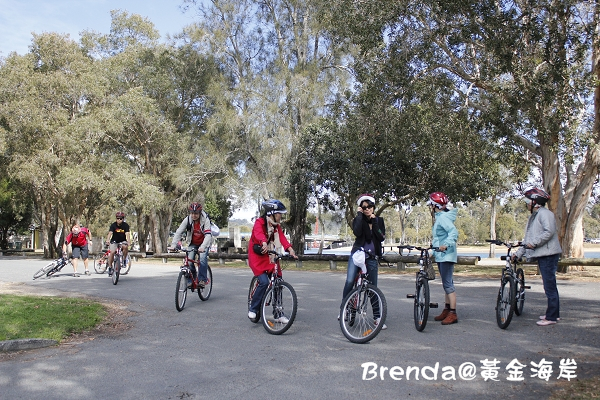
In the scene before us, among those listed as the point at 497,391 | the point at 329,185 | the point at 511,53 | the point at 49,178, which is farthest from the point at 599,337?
the point at 49,178

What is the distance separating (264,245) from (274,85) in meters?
25.2

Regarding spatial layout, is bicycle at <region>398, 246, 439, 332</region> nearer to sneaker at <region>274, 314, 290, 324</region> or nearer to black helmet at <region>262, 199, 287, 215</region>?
sneaker at <region>274, 314, 290, 324</region>

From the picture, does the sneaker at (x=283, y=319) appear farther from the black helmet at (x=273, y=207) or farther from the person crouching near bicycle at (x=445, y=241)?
the person crouching near bicycle at (x=445, y=241)

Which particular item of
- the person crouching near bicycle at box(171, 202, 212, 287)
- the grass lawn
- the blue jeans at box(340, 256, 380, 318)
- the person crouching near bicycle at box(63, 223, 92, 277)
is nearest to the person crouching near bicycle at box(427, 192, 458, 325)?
the blue jeans at box(340, 256, 380, 318)

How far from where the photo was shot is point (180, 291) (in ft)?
32.4

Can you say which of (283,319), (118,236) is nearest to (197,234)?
(283,319)

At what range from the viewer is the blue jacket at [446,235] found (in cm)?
763

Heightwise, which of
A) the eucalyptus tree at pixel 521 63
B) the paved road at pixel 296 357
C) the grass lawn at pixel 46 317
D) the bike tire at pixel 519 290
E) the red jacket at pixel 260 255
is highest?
the eucalyptus tree at pixel 521 63

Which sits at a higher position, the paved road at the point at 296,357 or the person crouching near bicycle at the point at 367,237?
the person crouching near bicycle at the point at 367,237

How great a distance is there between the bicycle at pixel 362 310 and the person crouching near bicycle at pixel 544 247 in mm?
2337

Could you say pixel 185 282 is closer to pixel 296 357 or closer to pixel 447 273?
pixel 296 357

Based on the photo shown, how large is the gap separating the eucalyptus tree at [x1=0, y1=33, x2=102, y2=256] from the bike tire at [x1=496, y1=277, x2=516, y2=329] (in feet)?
91.0

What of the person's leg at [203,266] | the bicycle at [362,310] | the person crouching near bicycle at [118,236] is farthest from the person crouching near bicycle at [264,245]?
the person crouching near bicycle at [118,236]

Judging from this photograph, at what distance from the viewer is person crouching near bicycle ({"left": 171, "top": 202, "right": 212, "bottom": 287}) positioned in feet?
33.8
